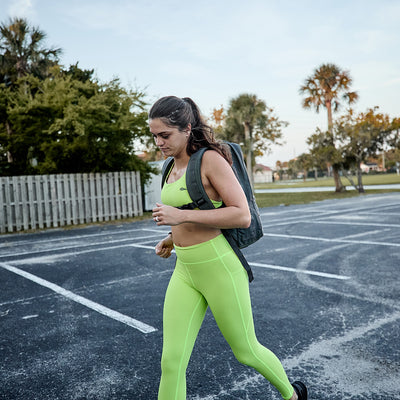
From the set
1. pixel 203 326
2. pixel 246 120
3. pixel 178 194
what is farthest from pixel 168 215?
pixel 246 120

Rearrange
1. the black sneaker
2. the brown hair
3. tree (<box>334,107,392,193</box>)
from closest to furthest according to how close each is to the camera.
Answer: the brown hair < the black sneaker < tree (<box>334,107,392,193</box>)

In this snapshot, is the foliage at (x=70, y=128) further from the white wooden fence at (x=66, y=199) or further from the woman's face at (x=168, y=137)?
the woman's face at (x=168, y=137)

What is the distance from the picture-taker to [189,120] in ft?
7.27

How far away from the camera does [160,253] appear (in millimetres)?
2648

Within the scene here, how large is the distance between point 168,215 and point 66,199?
1401cm

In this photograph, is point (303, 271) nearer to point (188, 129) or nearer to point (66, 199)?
point (188, 129)

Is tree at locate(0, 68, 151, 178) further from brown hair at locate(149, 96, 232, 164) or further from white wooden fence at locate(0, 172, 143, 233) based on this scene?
brown hair at locate(149, 96, 232, 164)

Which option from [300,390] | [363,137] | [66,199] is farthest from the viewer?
[363,137]

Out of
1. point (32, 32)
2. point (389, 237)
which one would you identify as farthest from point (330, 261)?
point (32, 32)

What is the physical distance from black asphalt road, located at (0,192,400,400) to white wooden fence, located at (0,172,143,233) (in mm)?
5686

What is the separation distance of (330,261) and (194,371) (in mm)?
4505

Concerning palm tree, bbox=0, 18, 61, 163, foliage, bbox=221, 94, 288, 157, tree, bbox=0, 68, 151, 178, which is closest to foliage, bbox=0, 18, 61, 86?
palm tree, bbox=0, 18, 61, 163

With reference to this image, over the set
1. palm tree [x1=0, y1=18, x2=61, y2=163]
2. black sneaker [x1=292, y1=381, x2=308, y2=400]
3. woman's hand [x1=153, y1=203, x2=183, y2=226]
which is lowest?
black sneaker [x1=292, y1=381, x2=308, y2=400]

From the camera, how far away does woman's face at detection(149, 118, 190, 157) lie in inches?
84.8
